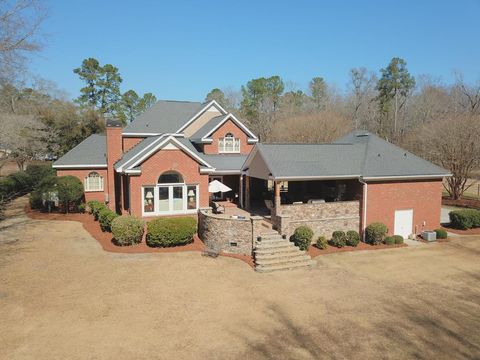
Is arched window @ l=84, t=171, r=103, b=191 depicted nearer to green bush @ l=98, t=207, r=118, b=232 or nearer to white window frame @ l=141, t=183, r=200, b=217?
green bush @ l=98, t=207, r=118, b=232

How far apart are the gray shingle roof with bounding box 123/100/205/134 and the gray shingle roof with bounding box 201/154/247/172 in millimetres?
4803

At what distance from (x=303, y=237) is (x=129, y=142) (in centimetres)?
1750

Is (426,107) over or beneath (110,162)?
over

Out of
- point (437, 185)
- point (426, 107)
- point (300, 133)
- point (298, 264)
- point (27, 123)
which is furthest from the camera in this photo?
point (426, 107)

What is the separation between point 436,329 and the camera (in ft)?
38.0

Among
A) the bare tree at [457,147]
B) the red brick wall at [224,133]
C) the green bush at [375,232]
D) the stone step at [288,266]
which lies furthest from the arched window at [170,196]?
the bare tree at [457,147]

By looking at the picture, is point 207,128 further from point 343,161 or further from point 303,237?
point 303,237

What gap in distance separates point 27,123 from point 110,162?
17629 mm

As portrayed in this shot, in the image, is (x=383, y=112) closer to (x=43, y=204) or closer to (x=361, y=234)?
(x=361, y=234)

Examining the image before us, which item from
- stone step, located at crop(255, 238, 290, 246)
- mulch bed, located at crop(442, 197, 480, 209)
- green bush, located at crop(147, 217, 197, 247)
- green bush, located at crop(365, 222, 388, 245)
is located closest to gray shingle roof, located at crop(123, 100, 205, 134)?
green bush, located at crop(147, 217, 197, 247)

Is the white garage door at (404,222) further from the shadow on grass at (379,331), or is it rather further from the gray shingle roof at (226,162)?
the gray shingle roof at (226,162)

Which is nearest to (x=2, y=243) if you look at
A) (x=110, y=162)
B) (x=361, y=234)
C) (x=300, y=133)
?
(x=110, y=162)

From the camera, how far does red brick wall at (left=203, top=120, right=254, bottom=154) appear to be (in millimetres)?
28812

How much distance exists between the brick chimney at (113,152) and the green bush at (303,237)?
14.4 metres
